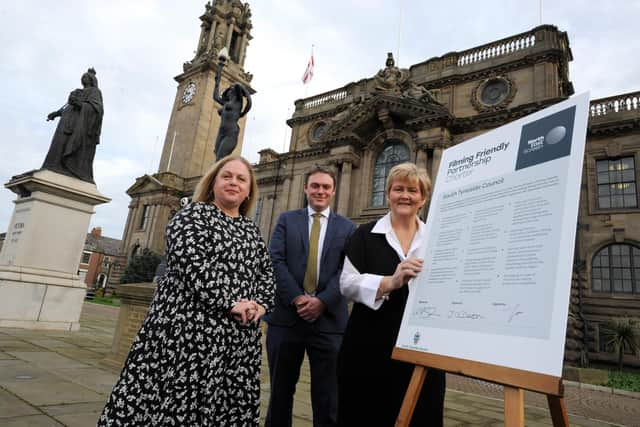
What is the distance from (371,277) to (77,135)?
9.65 meters

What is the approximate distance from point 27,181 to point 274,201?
17867 mm

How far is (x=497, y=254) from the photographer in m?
1.89

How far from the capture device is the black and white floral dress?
2092 millimetres

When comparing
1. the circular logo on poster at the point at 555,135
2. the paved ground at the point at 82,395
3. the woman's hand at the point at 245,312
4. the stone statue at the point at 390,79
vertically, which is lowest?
the paved ground at the point at 82,395

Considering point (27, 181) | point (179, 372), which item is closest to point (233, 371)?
A: point (179, 372)

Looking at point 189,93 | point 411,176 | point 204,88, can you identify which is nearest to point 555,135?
point 411,176

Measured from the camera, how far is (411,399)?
74.5 inches

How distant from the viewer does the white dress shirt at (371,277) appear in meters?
2.32

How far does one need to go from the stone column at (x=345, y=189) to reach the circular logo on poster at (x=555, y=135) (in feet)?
59.5

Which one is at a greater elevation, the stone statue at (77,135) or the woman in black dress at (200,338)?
the stone statue at (77,135)

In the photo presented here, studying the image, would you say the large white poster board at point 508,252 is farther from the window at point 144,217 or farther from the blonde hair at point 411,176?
the window at point 144,217

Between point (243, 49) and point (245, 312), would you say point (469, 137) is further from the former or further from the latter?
point (243, 49)

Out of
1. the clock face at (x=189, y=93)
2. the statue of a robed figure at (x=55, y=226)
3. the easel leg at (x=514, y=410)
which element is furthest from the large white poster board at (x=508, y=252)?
the clock face at (x=189, y=93)
